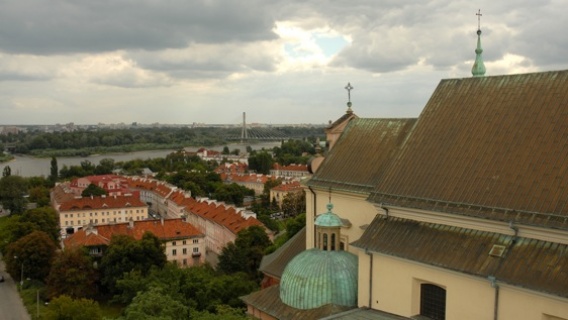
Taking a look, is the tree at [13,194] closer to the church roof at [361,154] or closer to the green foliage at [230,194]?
the green foliage at [230,194]

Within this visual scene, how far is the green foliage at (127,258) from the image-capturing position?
1594 inches

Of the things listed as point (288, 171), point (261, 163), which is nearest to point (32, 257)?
point (288, 171)

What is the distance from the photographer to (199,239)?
2040 inches

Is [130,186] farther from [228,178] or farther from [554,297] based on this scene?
[554,297]

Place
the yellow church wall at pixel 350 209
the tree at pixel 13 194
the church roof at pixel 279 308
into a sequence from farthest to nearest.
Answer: the tree at pixel 13 194 < the yellow church wall at pixel 350 209 < the church roof at pixel 279 308

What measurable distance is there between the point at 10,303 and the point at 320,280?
35099 mm

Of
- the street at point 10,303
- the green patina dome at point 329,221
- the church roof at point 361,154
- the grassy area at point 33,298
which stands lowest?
the street at point 10,303

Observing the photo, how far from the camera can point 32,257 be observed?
44.5 m

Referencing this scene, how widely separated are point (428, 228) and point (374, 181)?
12.1 ft

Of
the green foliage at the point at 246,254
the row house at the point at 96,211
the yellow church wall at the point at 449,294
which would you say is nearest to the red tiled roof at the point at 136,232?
the green foliage at the point at 246,254

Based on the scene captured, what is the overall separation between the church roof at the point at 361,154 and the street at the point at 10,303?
30213mm

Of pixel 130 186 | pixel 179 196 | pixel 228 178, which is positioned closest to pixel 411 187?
pixel 179 196

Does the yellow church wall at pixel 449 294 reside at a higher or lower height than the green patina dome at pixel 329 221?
lower

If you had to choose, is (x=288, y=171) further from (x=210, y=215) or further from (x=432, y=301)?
(x=432, y=301)
